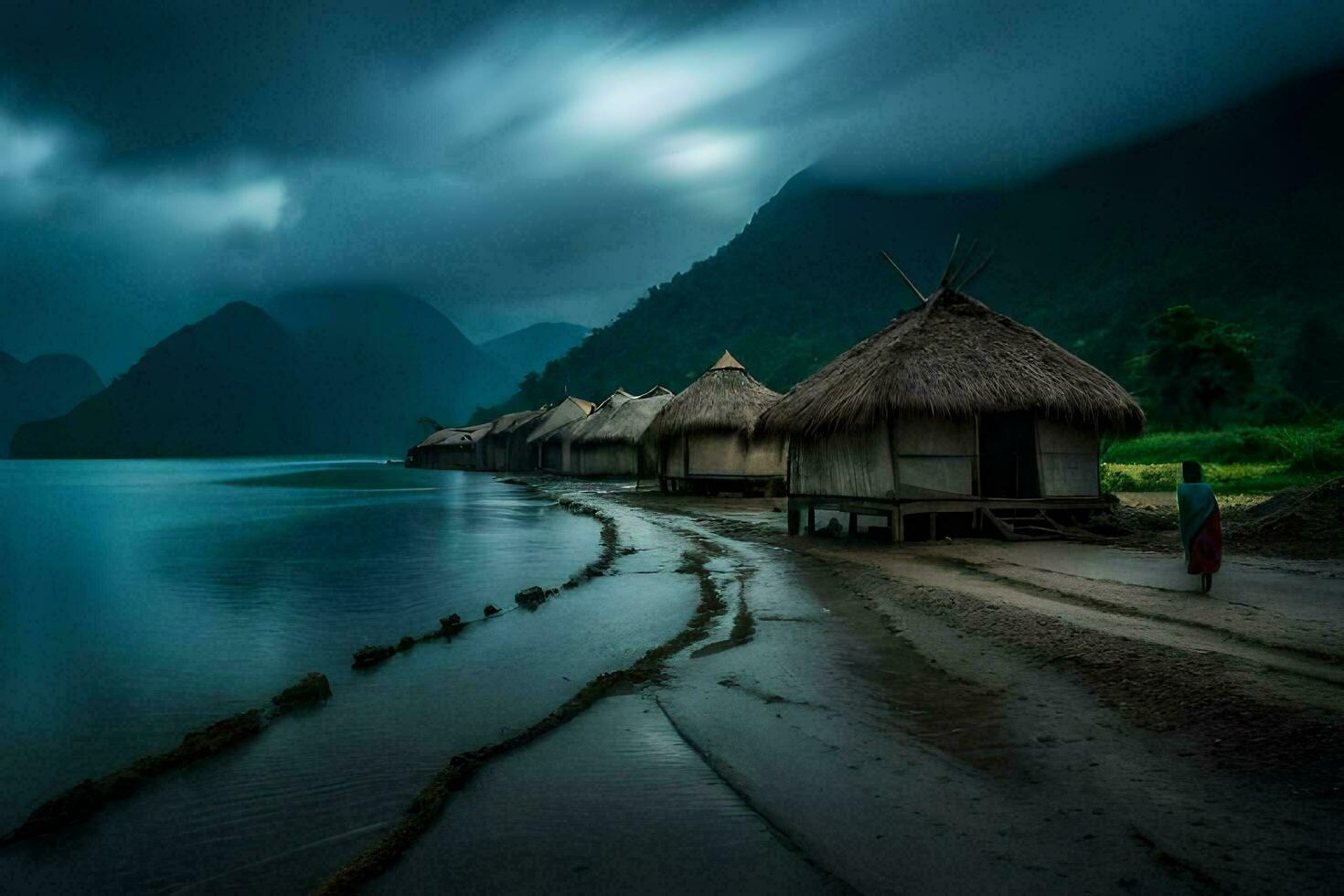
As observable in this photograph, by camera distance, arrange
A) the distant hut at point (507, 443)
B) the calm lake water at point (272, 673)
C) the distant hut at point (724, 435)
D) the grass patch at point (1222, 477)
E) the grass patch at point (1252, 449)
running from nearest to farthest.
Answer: the calm lake water at point (272, 673) < the grass patch at point (1222, 477) < the grass patch at point (1252, 449) < the distant hut at point (724, 435) < the distant hut at point (507, 443)

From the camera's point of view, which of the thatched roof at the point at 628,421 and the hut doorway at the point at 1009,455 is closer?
the hut doorway at the point at 1009,455

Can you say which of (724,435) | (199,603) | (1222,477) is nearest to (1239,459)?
(1222,477)

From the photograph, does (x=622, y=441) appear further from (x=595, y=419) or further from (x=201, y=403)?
(x=201, y=403)

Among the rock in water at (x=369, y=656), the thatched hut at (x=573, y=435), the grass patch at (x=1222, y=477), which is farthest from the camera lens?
the thatched hut at (x=573, y=435)

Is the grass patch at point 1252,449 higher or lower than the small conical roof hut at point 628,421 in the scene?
lower

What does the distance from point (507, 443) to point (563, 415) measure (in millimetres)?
10983

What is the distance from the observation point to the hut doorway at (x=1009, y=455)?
12.8 m

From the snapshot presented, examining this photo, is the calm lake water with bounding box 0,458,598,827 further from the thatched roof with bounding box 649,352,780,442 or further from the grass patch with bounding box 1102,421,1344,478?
the grass patch with bounding box 1102,421,1344,478

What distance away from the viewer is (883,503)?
12.0 meters

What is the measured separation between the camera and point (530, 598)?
906 centimetres

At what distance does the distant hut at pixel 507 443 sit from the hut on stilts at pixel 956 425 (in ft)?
137

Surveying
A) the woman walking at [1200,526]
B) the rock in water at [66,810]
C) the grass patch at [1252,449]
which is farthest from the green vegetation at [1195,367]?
the rock in water at [66,810]

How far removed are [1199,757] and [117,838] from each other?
210 inches

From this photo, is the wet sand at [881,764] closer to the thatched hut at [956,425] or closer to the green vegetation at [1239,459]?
the thatched hut at [956,425]
